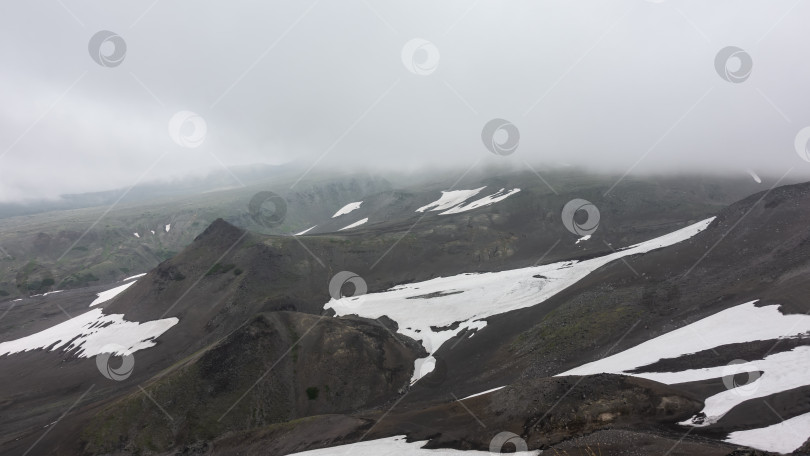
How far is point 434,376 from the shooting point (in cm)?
5391

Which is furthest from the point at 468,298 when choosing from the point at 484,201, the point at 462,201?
the point at 462,201

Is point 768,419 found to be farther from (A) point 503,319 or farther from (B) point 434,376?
(A) point 503,319

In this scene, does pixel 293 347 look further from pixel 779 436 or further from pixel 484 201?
pixel 484 201

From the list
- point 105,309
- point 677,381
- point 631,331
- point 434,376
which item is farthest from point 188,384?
point 105,309

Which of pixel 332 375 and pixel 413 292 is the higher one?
pixel 413 292

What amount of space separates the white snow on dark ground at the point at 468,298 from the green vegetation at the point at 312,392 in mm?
17752

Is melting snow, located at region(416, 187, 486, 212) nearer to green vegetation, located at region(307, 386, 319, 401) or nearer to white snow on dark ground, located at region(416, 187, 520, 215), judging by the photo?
white snow on dark ground, located at region(416, 187, 520, 215)

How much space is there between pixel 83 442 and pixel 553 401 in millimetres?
48168

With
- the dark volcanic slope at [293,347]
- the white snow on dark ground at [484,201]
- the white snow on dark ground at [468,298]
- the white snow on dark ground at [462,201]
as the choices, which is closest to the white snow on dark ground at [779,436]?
the dark volcanic slope at [293,347]

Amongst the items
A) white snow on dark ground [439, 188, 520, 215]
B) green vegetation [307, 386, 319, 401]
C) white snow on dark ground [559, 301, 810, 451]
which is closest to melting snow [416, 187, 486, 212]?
white snow on dark ground [439, 188, 520, 215]

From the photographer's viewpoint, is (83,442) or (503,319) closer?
(83,442)

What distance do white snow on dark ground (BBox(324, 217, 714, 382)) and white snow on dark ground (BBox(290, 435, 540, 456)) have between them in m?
33.0

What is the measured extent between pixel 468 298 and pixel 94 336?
83001 mm

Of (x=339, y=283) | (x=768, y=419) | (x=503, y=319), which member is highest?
(x=339, y=283)
